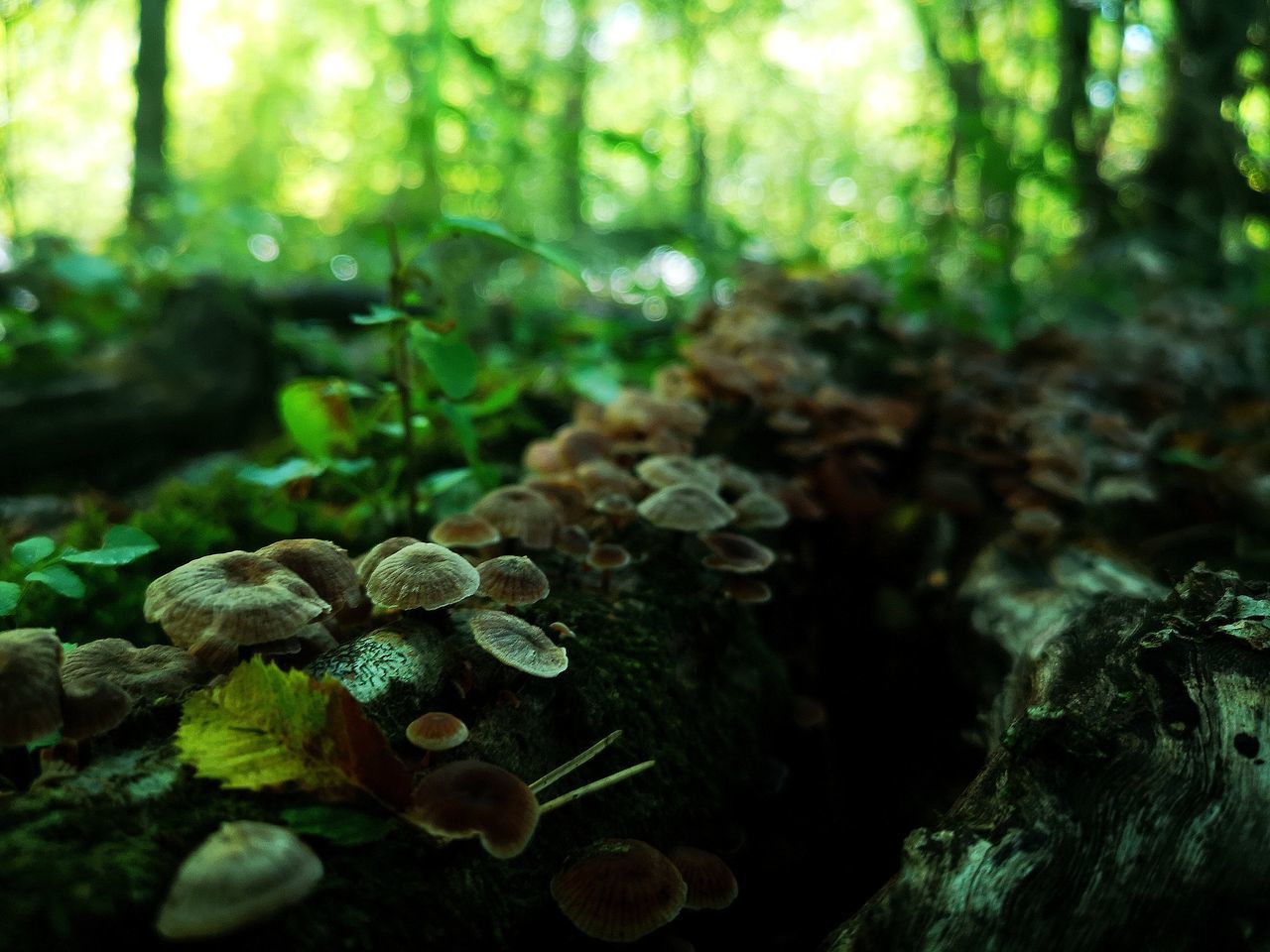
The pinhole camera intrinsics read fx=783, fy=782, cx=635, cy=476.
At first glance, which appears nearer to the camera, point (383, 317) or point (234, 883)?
point (234, 883)

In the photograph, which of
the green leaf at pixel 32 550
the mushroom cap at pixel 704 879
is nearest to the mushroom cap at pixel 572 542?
the mushroom cap at pixel 704 879

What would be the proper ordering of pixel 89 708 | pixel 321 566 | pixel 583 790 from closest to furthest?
pixel 89 708 < pixel 583 790 < pixel 321 566

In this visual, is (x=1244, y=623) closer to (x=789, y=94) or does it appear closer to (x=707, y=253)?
(x=707, y=253)

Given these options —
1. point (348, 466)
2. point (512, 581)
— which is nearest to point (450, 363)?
point (348, 466)

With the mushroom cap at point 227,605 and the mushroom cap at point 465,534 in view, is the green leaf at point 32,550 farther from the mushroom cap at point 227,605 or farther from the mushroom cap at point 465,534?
the mushroom cap at point 465,534

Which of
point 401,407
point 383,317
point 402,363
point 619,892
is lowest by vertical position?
point 619,892

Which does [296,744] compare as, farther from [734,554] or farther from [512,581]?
[734,554]
